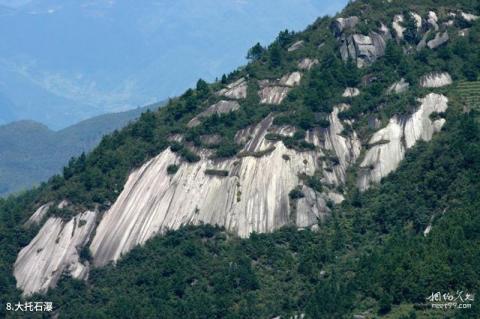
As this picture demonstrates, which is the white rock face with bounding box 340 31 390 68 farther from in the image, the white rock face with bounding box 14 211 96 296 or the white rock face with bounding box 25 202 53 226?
the white rock face with bounding box 25 202 53 226

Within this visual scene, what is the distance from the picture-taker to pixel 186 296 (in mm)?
127188

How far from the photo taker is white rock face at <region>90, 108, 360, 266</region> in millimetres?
137125

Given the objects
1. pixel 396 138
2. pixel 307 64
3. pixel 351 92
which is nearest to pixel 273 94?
pixel 307 64

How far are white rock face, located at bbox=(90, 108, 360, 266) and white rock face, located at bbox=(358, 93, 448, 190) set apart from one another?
2.57 meters

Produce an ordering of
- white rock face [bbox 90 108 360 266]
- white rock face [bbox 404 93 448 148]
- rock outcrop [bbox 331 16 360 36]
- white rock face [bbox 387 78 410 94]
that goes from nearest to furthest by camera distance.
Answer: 1. white rock face [bbox 90 108 360 266]
2. white rock face [bbox 404 93 448 148]
3. white rock face [bbox 387 78 410 94]
4. rock outcrop [bbox 331 16 360 36]

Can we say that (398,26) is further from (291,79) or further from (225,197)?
(225,197)

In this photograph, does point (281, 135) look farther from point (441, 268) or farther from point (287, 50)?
point (441, 268)

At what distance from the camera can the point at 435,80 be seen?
152250mm

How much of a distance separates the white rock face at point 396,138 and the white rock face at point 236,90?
19.3 metres

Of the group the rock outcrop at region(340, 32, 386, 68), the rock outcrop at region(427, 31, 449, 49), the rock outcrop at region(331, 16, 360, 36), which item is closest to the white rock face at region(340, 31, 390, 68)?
the rock outcrop at region(340, 32, 386, 68)

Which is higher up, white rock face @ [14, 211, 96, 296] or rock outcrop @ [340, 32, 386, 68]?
rock outcrop @ [340, 32, 386, 68]

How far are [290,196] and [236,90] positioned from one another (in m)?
23.7

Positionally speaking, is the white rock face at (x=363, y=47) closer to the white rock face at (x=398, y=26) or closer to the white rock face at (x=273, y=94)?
the white rock face at (x=398, y=26)

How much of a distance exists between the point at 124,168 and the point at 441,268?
155ft
